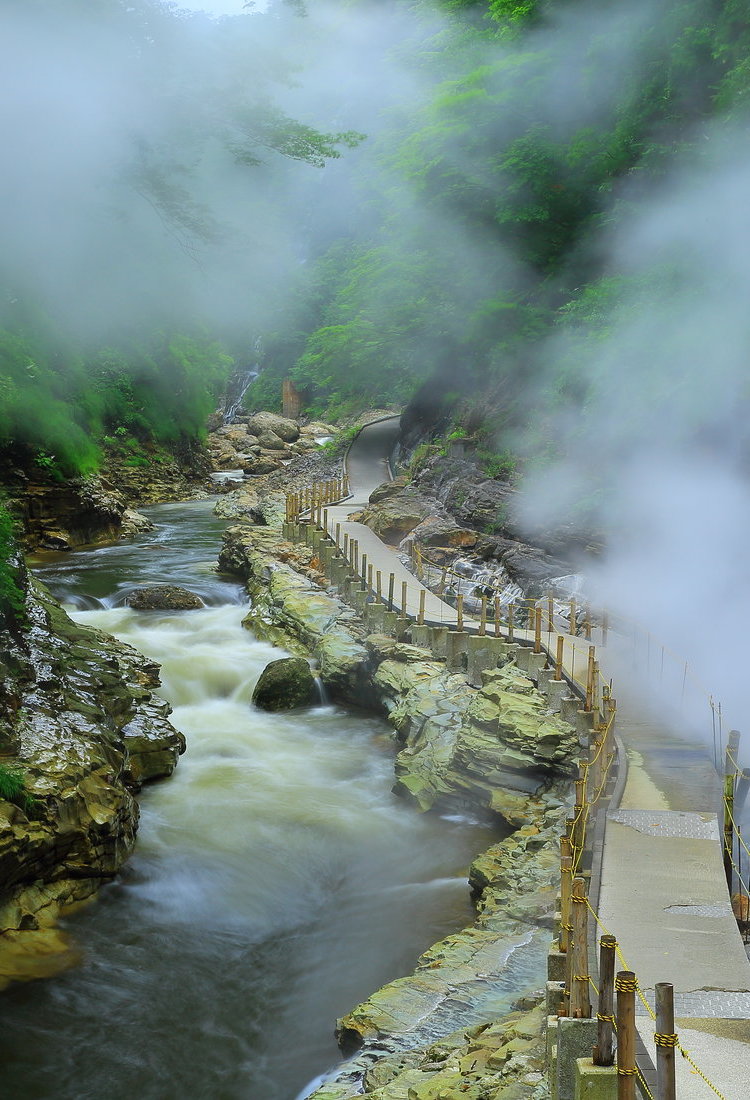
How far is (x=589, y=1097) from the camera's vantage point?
4.70 meters

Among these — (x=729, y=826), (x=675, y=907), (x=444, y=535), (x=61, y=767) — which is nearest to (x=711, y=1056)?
(x=675, y=907)

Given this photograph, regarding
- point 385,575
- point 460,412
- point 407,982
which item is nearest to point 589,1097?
point 407,982

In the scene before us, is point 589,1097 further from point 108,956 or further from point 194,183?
point 194,183

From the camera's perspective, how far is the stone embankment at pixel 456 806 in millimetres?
6871

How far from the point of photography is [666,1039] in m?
3.87

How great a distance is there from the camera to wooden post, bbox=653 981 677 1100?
12.7ft

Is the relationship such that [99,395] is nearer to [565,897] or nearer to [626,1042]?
[565,897]

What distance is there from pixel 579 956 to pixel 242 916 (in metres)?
6.14

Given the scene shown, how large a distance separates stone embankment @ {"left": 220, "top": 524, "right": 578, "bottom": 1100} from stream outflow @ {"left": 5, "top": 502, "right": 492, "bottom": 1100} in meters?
0.52

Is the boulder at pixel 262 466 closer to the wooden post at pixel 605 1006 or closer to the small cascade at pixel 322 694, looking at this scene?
the small cascade at pixel 322 694

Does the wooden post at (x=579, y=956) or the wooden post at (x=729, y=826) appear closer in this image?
the wooden post at (x=579, y=956)

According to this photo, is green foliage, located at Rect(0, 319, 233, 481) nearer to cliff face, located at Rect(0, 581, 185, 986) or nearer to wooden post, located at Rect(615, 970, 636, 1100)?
cliff face, located at Rect(0, 581, 185, 986)

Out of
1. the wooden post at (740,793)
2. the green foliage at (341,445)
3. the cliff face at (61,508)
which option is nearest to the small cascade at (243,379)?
the green foliage at (341,445)

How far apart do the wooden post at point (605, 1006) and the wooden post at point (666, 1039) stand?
1.86 feet
